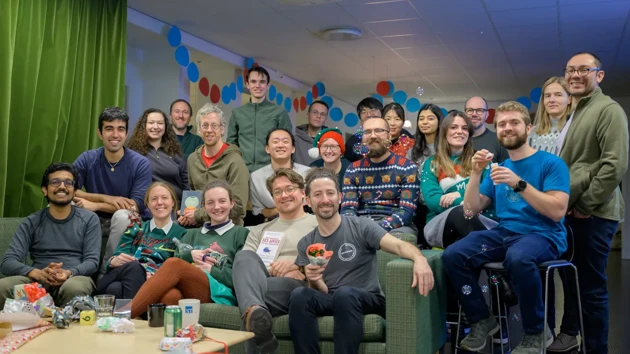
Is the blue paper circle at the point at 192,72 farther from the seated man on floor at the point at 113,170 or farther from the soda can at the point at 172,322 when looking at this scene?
the soda can at the point at 172,322

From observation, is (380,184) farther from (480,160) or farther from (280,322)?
(280,322)

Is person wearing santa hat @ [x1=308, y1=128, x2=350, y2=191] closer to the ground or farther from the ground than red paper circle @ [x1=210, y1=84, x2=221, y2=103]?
closer to the ground

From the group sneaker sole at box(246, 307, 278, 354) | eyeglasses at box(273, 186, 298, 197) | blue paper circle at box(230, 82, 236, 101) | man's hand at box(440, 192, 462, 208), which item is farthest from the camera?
blue paper circle at box(230, 82, 236, 101)

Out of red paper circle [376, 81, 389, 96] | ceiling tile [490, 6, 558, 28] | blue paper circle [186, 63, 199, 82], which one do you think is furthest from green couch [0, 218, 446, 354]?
red paper circle [376, 81, 389, 96]

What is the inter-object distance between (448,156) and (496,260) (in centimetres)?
85

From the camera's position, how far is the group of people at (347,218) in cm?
302

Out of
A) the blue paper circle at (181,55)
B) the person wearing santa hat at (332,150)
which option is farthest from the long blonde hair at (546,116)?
the blue paper circle at (181,55)

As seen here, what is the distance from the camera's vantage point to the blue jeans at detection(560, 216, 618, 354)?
336 cm

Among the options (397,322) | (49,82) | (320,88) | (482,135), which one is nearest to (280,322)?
(397,322)

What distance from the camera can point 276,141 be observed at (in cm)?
431

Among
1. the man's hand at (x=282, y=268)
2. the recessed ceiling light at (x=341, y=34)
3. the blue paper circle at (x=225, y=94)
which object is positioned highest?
the recessed ceiling light at (x=341, y=34)

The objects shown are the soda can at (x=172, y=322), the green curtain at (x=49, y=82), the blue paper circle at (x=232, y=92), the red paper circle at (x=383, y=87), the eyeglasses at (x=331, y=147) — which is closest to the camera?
the soda can at (x=172, y=322)

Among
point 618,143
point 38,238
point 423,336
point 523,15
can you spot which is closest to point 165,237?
point 38,238

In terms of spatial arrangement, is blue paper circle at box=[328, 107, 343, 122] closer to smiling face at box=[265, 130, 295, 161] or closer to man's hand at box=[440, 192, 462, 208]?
smiling face at box=[265, 130, 295, 161]
